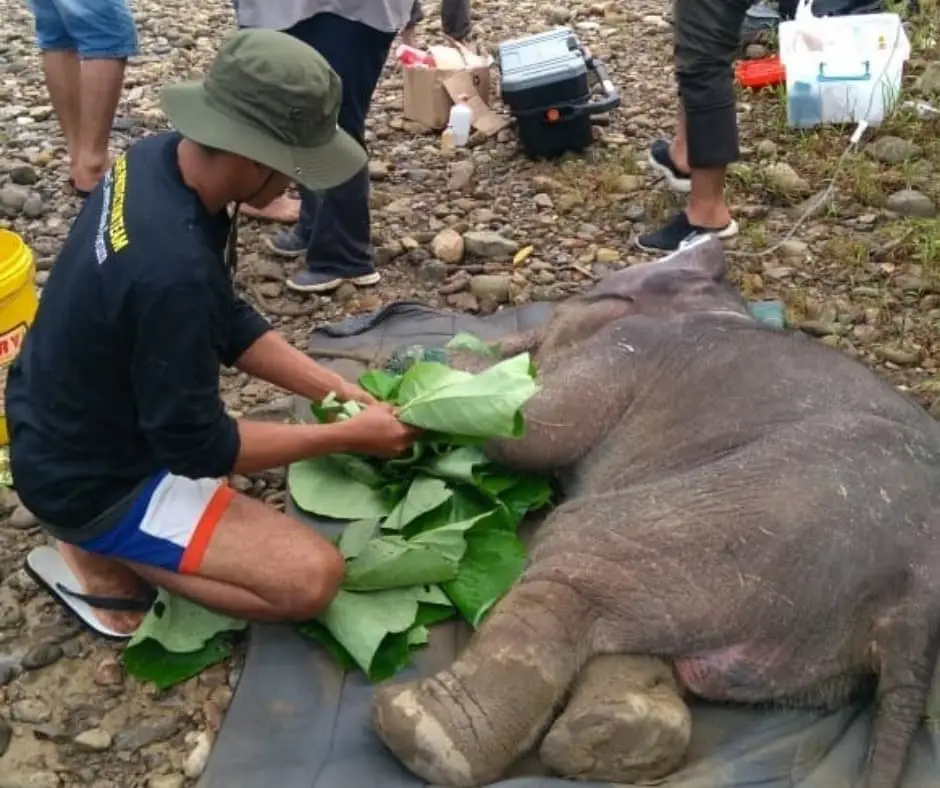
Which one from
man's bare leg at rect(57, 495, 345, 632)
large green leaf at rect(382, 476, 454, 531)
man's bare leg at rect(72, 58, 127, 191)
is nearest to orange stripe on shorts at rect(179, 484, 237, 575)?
man's bare leg at rect(57, 495, 345, 632)

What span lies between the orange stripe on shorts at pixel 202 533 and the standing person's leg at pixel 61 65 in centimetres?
346

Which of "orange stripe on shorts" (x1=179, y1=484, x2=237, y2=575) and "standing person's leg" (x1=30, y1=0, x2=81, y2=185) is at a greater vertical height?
"standing person's leg" (x1=30, y1=0, x2=81, y2=185)

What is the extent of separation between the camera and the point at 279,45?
300cm

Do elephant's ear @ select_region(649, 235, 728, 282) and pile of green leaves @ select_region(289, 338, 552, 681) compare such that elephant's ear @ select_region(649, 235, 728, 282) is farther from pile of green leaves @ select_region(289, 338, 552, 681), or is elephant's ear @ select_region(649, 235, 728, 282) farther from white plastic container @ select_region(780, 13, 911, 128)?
white plastic container @ select_region(780, 13, 911, 128)

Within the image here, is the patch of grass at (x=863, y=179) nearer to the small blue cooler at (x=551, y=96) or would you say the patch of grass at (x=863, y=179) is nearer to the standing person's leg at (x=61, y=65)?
the small blue cooler at (x=551, y=96)

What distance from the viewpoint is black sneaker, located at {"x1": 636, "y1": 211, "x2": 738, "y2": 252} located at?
5742 mm

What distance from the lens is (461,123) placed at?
6.98m

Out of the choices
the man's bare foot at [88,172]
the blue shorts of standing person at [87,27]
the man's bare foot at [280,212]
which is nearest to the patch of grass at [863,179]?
the man's bare foot at [280,212]

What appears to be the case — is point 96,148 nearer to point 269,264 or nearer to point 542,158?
point 269,264

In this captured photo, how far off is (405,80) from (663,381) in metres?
4.05

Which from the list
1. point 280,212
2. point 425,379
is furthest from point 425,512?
point 280,212

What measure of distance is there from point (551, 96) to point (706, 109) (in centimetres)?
126

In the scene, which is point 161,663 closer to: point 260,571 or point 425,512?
point 260,571

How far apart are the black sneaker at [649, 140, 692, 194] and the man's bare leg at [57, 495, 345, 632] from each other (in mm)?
3475
